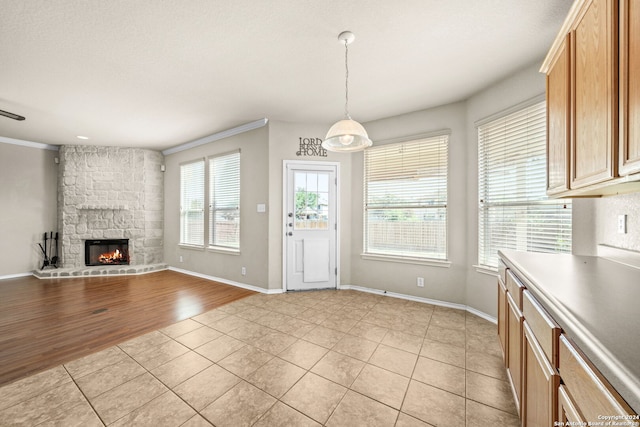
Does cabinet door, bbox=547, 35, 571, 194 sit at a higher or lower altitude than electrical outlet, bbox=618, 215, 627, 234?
higher

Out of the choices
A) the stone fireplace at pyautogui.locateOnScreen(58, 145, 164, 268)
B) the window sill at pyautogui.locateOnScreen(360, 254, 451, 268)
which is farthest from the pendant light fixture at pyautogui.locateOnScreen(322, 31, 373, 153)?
the stone fireplace at pyautogui.locateOnScreen(58, 145, 164, 268)

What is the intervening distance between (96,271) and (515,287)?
699cm

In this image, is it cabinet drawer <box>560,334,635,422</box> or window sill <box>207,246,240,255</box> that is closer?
cabinet drawer <box>560,334,635,422</box>

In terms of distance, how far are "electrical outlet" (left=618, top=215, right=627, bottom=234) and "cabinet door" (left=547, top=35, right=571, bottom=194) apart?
359 millimetres

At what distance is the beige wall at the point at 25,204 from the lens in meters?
5.00

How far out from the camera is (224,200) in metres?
4.84

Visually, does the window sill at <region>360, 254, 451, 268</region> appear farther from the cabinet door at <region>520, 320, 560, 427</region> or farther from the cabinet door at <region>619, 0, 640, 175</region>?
the cabinet door at <region>619, 0, 640, 175</region>

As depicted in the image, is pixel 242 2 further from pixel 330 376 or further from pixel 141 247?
pixel 141 247

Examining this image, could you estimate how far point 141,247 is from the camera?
18.9ft

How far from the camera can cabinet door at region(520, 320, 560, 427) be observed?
928 mm

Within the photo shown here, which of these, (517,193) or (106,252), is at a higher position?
(517,193)

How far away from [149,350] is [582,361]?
9.66 feet

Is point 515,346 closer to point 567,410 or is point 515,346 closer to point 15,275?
point 567,410

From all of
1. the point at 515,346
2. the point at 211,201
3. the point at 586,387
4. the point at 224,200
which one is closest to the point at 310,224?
the point at 224,200
